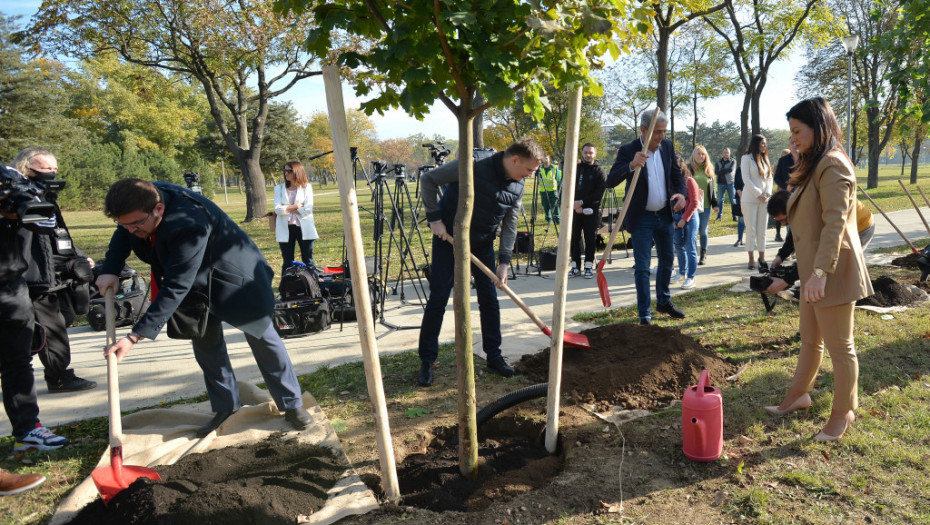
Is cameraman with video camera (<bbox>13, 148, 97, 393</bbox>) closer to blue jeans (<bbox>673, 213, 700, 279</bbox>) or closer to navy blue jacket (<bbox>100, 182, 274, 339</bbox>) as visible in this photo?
navy blue jacket (<bbox>100, 182, 274, 339</bbox>)

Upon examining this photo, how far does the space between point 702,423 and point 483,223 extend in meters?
2.06

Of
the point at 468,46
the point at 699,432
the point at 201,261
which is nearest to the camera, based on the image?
the point at 468,46

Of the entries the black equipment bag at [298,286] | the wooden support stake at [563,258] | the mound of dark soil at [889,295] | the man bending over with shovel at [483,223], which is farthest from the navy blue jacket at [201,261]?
the mound of dark soil at [889,295]

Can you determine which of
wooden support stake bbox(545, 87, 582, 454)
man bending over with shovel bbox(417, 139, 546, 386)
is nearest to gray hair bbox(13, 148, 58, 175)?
man bending over with shovel bbox(417, 139, 546, 386)

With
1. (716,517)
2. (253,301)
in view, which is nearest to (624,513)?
(716,517)

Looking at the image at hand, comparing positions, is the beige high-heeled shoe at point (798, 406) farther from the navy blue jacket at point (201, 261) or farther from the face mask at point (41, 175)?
the face mask at point (41, 175)

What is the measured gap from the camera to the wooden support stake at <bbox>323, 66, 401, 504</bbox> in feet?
7.91

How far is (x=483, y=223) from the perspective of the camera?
14.0ft

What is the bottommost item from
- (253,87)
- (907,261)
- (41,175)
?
(907,261)

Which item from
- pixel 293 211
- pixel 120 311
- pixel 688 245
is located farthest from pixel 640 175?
pixel 120 311

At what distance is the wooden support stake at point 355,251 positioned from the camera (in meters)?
2.41

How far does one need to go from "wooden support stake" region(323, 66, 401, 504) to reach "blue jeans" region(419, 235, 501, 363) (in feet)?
5.22

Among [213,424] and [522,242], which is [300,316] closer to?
[213,424]

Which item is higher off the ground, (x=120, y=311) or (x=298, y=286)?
(x=298, y=286)
